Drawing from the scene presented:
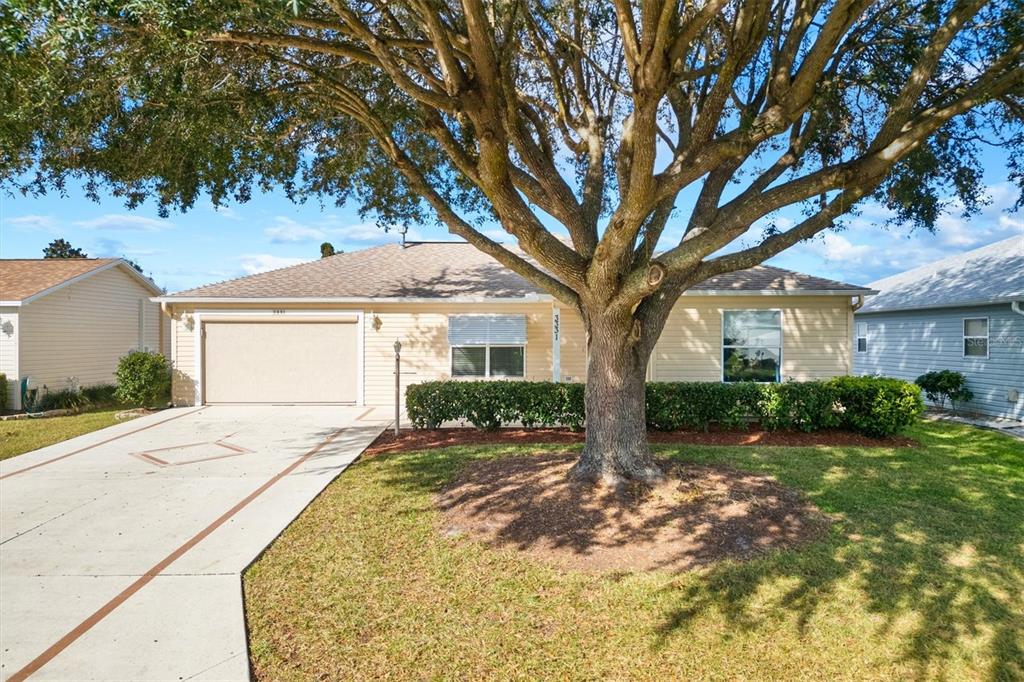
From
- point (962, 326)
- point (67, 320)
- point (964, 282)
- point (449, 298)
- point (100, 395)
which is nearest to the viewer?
point (449, 298)

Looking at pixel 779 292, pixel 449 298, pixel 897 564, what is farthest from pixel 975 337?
pixel 449 298

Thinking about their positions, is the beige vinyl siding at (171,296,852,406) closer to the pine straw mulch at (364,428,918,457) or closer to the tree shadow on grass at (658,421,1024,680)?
the pine straw mulch at (364,428,918,457)

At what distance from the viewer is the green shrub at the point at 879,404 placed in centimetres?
883

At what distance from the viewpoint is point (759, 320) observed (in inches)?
469

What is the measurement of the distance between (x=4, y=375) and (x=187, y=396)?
431 cm

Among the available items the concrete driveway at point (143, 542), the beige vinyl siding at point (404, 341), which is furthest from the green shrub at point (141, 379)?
the concrete driveway at point (143, 542)

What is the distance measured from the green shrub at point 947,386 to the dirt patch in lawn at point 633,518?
10.2 metres

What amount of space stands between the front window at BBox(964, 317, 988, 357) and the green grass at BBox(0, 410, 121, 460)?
19991mm

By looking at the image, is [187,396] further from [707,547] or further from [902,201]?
[902,201]

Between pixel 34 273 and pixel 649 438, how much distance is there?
1725cm

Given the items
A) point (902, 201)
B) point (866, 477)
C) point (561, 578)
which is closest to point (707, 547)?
point (561, 578)

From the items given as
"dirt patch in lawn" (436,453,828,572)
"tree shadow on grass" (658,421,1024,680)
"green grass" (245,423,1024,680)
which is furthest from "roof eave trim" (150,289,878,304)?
"green grass" (245,423,1024,680)

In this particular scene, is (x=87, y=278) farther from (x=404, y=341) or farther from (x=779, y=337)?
(x=779, y=337)

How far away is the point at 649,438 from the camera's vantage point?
8.90 meters
